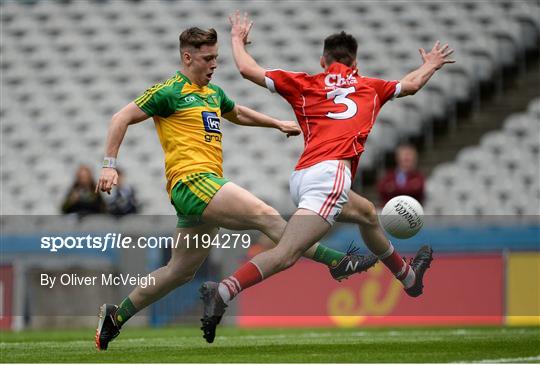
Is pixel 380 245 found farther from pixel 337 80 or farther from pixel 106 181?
pixel 106 181

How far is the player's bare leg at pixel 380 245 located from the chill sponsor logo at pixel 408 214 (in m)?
0.27

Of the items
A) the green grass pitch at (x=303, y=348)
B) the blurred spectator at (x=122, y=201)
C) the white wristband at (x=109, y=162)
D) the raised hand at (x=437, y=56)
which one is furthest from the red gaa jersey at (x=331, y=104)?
the blurred spectator at (x=122, y=201)

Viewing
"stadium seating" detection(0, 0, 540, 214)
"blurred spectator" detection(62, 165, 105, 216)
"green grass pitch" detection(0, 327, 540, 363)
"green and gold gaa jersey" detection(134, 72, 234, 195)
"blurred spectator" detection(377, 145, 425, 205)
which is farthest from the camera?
"stadium seating" detection(0, 0, 540, 214)

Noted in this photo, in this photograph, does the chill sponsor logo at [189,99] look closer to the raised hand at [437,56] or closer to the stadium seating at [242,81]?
the raised hand at [437,56]

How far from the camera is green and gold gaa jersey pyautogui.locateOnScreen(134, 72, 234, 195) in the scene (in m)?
7.60

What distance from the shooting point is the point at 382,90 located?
7957 mm

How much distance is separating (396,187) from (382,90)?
5.38 meters

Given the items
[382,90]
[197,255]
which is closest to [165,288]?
[197,255]

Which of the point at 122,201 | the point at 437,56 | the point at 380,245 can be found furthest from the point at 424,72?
the point at 122,201

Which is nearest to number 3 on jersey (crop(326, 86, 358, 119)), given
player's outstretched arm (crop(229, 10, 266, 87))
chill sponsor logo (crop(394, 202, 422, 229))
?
player's outstretched arm (crop(229, 10, 266, 87))

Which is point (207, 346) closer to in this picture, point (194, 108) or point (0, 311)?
point (194, 108)

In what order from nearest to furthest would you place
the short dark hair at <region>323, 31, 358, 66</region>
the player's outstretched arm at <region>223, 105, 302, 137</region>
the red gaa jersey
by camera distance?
the red gaa jersey < the short dark hair at <region>323, 31, 358, 66</region> < the player's outstretched arm at <region>223, 105, 302, 137</region>

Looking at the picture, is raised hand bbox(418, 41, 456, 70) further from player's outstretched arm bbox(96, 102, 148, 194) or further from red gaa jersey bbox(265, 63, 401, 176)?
player's outstretched arm bbox(96, 102, 148, 194)

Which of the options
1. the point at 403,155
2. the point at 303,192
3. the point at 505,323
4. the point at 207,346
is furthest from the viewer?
the point at 403,155
